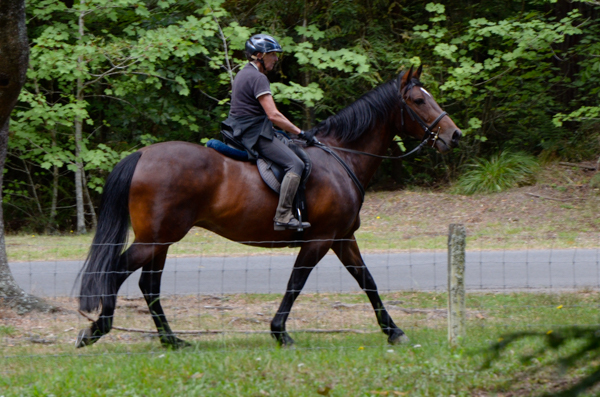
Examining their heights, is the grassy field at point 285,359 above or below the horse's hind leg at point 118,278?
below

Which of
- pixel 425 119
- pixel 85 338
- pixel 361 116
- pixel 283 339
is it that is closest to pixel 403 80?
pixel 425 119

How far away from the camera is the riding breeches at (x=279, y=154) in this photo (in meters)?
5.73

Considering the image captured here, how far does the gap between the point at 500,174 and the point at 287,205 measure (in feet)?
35.8

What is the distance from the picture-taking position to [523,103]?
1666cm

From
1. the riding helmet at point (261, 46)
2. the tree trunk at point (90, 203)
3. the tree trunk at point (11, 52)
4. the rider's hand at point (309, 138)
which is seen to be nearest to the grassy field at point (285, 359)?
the rider's hand at point (309, 138)

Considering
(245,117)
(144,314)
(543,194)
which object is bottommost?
(144,314)

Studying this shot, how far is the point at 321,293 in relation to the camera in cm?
813

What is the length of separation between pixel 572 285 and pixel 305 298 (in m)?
3.35

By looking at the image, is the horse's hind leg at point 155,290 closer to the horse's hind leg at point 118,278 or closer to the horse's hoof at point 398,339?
the horse's hind leg at point 118,278

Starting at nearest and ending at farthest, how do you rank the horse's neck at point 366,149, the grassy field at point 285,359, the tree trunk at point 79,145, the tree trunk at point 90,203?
1. the grassy field at point 285,359
2. the horse's neck at point 366,149
3. the tree trunk at point 79,145
4. the tree trunk at point 90,203

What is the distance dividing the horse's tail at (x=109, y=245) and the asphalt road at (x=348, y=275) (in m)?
2.29

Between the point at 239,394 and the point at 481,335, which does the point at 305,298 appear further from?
the point at 239,394

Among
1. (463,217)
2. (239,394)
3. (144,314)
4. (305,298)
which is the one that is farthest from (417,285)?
(463,217)

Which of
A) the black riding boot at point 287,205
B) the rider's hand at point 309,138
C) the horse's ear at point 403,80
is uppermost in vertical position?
the horse's ear at point 403,80
